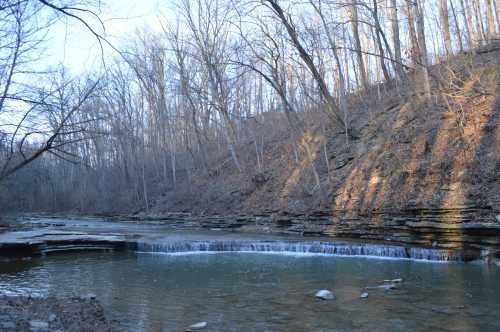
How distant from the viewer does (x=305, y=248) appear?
48.6 ft

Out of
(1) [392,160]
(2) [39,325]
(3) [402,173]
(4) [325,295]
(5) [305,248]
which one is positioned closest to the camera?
(2) [39,325]

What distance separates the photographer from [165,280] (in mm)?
10523

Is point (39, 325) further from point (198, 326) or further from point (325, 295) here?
point (325, 295)

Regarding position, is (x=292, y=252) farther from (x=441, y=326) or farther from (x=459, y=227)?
(x=441, y=326)

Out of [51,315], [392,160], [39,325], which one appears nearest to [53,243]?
[51,315]

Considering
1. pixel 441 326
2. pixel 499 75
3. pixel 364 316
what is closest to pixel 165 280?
pixel 364 316

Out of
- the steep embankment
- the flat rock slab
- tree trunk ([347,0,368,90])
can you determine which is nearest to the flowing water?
the flat rock slab

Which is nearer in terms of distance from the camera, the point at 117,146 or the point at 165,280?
the point at 165,280

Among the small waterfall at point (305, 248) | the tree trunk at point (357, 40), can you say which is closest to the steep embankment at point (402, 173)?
the small waterfall at point (305, 248)

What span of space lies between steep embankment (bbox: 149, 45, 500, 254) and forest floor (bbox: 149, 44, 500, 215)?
0.05m

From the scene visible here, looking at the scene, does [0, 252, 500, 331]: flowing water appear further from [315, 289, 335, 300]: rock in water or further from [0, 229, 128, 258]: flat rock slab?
[0, 229, 128, 258]: flat rock slab

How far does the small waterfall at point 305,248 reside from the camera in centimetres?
1261

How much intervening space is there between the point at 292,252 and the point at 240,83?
2162 cm

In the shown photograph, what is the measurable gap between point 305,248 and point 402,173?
4767mm
